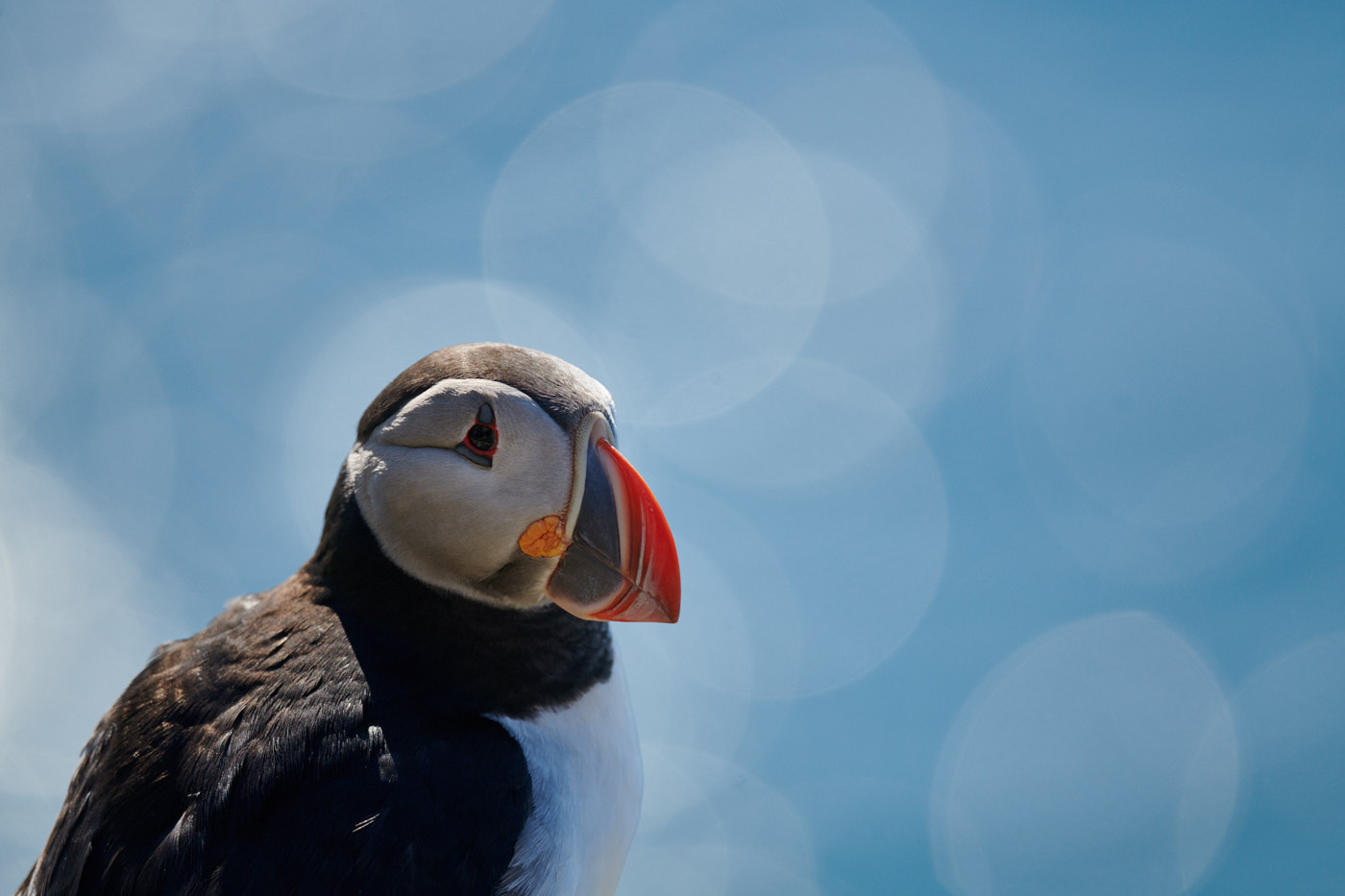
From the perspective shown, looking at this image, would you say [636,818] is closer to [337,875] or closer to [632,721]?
[632,721]

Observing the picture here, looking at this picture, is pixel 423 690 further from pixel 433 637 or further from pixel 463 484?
pixel 463 484

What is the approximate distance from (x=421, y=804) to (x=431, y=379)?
74 cm

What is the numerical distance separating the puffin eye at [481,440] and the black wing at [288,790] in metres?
0.39

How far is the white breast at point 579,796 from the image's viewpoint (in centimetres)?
142

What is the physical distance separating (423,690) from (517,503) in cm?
36

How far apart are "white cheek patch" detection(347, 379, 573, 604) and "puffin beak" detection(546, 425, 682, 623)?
5 cm

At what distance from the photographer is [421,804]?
4.28 ft

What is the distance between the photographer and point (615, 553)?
152cm

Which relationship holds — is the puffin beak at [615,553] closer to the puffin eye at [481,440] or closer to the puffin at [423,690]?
the puffin at [423,690]

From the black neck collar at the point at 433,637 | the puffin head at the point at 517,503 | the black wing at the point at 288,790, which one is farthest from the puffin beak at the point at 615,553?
the black wing at the point at 288,790

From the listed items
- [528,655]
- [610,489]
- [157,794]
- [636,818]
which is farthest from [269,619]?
[636,818]

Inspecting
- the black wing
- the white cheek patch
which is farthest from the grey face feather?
the black wing

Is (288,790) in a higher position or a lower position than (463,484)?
lower

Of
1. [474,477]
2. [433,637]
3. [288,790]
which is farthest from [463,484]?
[288,790]
